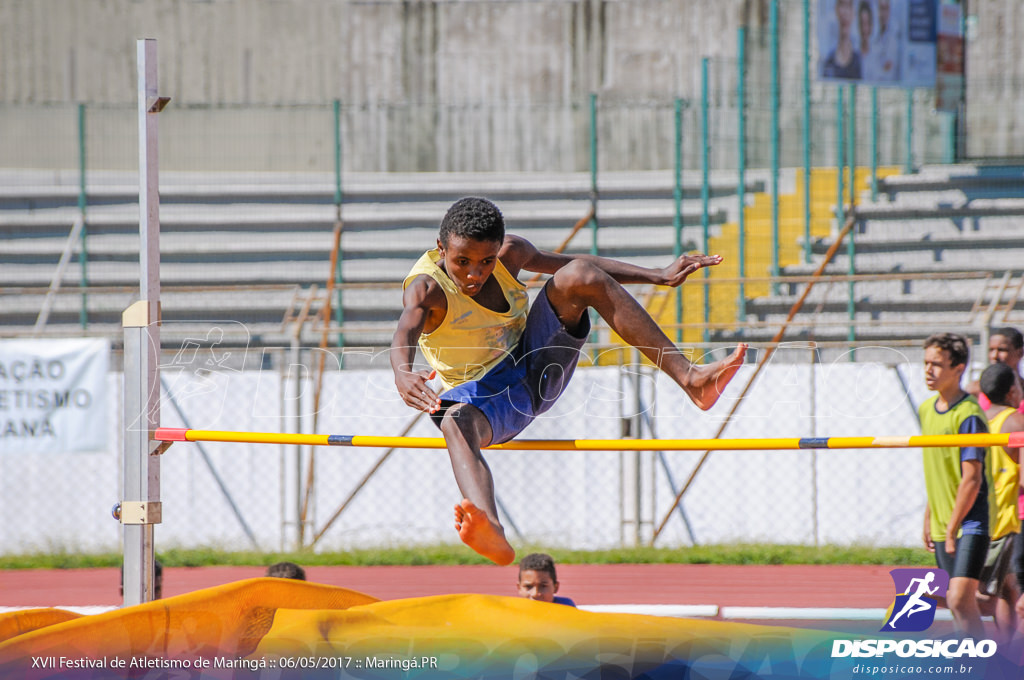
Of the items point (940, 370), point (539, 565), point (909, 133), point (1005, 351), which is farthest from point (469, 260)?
point (909, 133)

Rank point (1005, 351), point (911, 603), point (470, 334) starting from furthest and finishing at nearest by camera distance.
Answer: point (1005, 351)
point (470, 334)
point (911, 603)

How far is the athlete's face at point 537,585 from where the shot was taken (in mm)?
4867

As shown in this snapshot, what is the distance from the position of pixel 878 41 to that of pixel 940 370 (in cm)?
930

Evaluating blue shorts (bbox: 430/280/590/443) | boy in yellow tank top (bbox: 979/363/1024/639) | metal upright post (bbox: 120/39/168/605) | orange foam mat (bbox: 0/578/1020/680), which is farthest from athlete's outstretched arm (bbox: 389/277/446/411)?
boy in yellow tank top (bbox: 979/363/1024/639)

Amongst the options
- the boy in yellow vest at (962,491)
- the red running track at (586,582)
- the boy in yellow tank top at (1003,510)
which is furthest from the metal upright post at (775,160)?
the boy in yellow vest at (962,491)

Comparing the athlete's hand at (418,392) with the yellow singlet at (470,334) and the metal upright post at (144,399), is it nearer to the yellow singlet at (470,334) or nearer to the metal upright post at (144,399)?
the yellow singlet at (470,334)

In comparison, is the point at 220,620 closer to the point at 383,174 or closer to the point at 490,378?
the point at 490,378

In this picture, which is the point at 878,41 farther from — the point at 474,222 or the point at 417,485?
the point at 474,222

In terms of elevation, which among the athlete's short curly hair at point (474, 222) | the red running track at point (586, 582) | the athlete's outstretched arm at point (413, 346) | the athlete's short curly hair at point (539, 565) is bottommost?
the red running track at point (586, 582)

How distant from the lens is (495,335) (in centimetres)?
427

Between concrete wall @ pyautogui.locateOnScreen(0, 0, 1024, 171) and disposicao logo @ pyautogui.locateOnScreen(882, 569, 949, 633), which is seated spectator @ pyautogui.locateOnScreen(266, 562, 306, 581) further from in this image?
concrete wall @ pyautogui.locateOnScreen(0, 0, 1024, 171)

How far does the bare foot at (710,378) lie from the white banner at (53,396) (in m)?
6.00

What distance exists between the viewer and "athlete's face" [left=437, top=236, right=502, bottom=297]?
3.89 m

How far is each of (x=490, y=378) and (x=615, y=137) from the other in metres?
11.6
